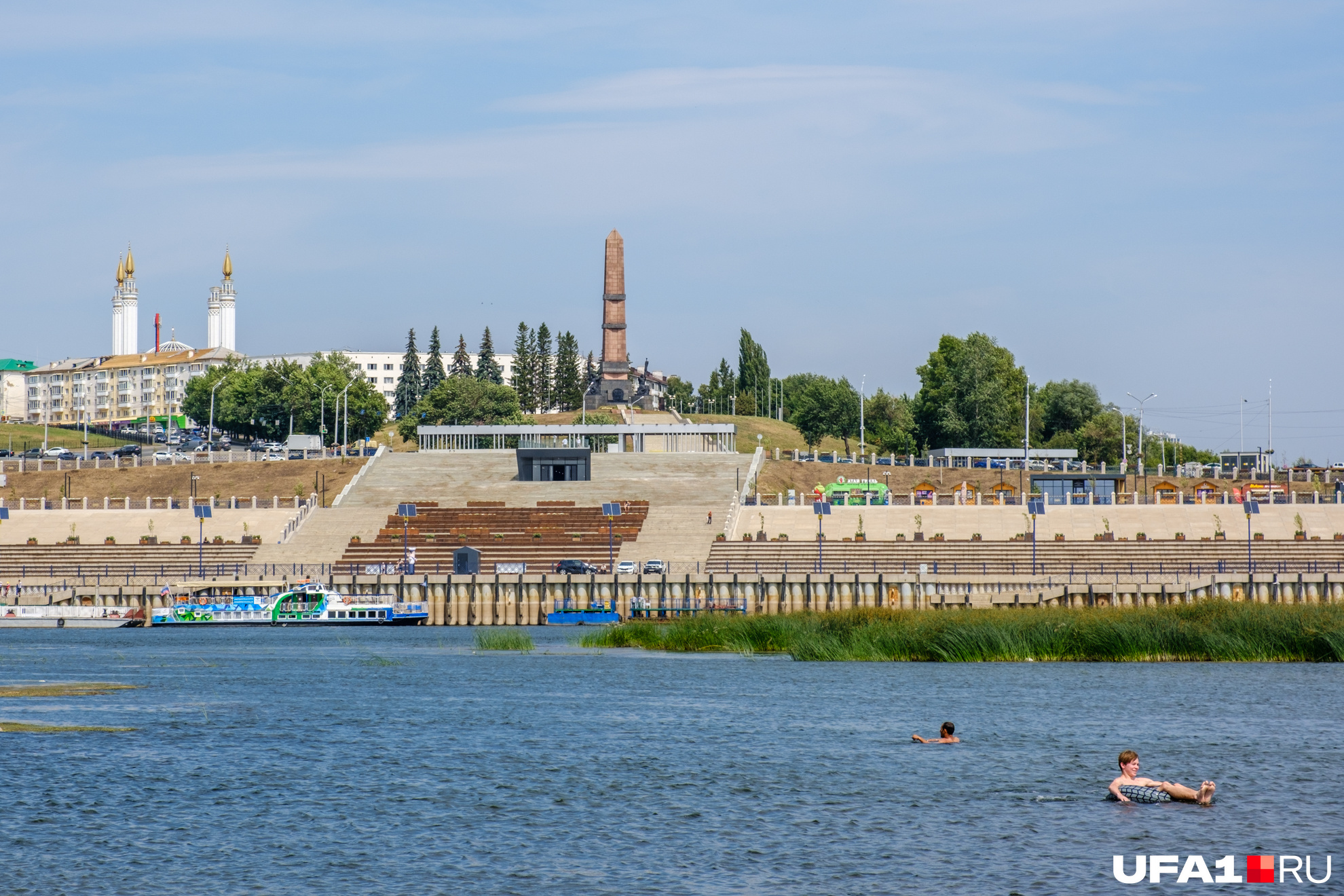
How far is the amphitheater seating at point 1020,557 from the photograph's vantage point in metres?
92.9

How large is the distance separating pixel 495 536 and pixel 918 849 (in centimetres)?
8153

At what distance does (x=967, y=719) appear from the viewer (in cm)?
4225

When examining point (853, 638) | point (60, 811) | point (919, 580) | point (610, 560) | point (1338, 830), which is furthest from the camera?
point (610, 560)

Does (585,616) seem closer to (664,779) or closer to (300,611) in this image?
(300,611)

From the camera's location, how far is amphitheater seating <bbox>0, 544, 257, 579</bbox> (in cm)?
10119

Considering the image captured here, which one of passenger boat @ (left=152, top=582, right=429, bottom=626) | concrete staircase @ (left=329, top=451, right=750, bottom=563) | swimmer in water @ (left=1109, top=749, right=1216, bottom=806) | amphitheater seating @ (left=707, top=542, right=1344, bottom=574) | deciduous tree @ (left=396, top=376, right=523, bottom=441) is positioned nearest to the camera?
swimmer in water @ (left=1109, top=749, right=1216, bottom=806)

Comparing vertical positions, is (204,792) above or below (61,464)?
below

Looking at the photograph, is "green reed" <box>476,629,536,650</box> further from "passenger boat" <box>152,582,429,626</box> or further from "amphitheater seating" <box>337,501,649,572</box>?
"amphitheater seating" <box>337,501,649,572</box>

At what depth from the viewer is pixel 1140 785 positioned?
3014 centimetres

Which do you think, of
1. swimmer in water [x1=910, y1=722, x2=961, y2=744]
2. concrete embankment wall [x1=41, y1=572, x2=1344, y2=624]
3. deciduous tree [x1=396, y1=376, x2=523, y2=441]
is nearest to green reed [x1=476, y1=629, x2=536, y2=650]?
concrete embankment wall [x1=41, y1=572, x2=1344, y2=624]

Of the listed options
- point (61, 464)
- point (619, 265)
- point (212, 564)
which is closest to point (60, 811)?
point (212, 564)

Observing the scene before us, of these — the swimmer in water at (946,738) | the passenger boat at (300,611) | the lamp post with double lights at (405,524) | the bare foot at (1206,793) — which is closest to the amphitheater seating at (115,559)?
the lamp post with double lights at (405,524)

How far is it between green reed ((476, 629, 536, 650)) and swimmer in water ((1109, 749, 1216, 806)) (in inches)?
1547

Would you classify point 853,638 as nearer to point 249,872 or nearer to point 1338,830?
point 1338,830
